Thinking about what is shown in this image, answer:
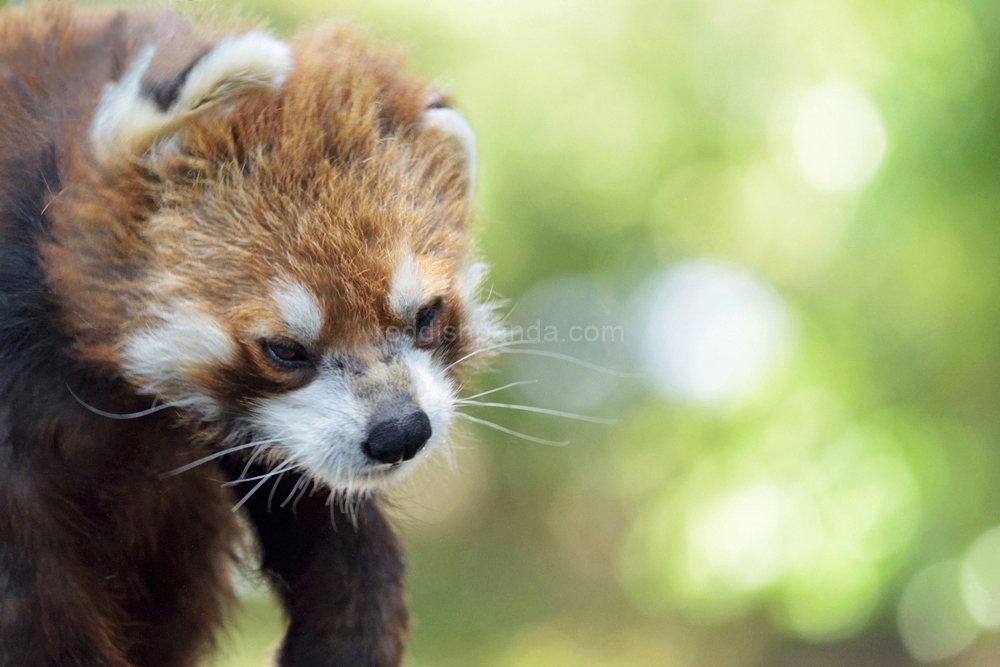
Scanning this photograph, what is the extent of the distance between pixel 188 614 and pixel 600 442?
4310 mm

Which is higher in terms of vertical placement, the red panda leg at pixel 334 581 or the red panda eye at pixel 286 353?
the red panda eye at pixel 286 353

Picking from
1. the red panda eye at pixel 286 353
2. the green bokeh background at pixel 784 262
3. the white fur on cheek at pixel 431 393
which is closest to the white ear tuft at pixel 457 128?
the white fur on cheek at pixel 431 393

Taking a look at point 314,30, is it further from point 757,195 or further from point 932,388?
point 932,388

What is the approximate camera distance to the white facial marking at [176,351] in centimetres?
191

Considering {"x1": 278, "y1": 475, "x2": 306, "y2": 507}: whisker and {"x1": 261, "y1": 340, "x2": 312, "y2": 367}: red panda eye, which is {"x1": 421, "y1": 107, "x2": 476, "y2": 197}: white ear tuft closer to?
{"x1": 261, "y1": 340, "x2": 312, "y2": 367}: red panda eye

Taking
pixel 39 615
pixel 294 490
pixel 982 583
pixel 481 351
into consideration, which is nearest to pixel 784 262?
pixel 982 583

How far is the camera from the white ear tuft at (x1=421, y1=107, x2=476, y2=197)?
7.43 feet

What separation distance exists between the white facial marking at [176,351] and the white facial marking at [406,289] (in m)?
0.34

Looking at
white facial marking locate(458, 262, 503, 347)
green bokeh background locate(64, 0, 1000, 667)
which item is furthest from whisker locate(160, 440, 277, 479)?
green bokeh background locate(64, 0, 1000, 667)

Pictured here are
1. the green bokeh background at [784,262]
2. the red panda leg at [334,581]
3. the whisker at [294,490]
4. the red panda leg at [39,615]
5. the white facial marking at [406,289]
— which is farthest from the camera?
the green bokeh background at [784,262]

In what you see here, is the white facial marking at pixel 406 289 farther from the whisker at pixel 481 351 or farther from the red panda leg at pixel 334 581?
the red panda leg at pixel 334 581

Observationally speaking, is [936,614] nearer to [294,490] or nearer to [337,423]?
[294,490]

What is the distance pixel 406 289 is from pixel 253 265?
0.31 meters

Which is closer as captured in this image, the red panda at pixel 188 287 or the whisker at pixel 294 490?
the red panda at pixel 188 287
